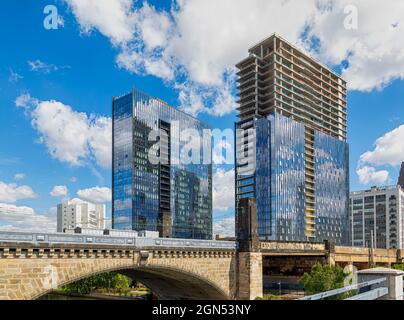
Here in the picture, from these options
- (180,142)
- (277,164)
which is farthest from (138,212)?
(277,164)

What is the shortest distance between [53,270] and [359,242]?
19564 centimetres

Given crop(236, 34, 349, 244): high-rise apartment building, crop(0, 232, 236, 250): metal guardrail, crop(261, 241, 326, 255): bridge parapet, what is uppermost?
crop(236, 34, 349, 244): high-rise apartment building

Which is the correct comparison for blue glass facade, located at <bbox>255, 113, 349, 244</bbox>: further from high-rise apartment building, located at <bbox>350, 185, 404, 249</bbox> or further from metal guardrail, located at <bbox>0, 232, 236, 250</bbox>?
metal guardrail, located at <bbox>0, 232, 236, 250</bbox>

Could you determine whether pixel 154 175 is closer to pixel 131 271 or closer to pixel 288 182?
pixel 288 182

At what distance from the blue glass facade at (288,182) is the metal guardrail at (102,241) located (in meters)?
95.5

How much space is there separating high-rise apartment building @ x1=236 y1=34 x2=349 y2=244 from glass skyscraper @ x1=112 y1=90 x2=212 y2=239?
33.1 meters

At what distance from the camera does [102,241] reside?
35000mm

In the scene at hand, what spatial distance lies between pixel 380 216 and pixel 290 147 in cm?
7322

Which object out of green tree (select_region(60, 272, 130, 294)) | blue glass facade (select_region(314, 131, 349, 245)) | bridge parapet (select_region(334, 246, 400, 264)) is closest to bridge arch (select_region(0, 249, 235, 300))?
green tree (select_region(60, 272, 130, 294))

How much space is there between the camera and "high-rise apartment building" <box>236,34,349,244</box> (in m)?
144

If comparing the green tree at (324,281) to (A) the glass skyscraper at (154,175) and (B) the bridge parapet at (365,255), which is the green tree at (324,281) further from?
(A) the glass skyscraper at (154,175)

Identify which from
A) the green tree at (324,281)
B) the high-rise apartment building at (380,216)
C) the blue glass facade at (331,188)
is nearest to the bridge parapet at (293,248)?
the green tree at (324,281)

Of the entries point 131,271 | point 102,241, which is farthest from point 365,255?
point 102,241
